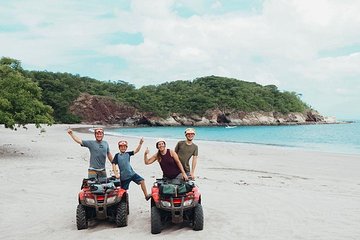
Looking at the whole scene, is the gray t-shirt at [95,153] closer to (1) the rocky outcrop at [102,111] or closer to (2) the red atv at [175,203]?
(2) the red atv at [175,203]

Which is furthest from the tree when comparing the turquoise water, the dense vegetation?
the dense vegetation

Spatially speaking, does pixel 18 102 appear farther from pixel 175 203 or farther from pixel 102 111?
pixel 102 111

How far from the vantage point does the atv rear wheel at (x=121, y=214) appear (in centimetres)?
726

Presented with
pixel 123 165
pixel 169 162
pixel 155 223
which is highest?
pixel 169 162

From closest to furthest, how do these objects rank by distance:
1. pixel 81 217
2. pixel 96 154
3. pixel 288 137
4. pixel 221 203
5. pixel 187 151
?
pixel 81 217, pixel 187 151, pixel 96 154, pixel 221 203, pixel 288 137

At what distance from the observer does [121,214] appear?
7.27 m

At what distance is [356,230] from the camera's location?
7.21 m

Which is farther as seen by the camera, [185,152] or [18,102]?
[18,102]

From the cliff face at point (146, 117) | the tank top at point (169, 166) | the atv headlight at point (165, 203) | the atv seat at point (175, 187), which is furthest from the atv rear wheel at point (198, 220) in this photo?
the cliff face at point (146, 117)

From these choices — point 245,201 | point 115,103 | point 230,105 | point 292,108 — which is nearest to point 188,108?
point 230,105

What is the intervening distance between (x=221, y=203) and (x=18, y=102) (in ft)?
41.0

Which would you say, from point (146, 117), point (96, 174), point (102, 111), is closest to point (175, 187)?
point (96, 174)

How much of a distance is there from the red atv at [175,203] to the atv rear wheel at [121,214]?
62 cm

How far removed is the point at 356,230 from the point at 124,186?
15.5 ft
